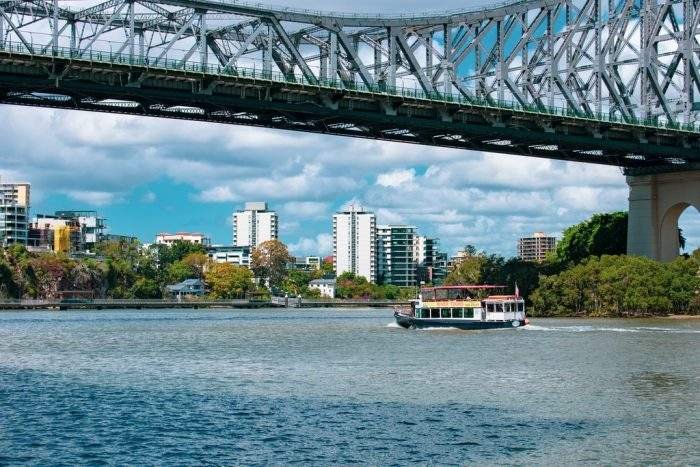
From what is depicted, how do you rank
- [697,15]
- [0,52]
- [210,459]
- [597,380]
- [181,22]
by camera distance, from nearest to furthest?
[210,459]
[597,380]
[0,52]
[181,22]
[697,15]

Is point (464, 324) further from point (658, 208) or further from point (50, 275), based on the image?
point (50, 275)

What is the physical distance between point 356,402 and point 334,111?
41.5 meters

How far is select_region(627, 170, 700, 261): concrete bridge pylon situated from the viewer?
9819 centimetres

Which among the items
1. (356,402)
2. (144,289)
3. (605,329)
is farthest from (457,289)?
(144,289)

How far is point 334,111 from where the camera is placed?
3059 inches

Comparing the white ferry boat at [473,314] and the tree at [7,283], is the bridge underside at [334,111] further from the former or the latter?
the tree at [7,283]

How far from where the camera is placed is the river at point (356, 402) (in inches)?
1176

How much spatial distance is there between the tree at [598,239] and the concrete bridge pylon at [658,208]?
8.51m

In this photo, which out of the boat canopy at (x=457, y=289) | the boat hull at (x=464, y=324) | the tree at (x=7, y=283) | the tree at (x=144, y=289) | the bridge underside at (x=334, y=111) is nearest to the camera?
the bridge underside at (x=334, y=111)

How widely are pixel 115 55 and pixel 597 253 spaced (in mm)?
56977

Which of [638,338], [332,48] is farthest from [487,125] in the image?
[638,338]

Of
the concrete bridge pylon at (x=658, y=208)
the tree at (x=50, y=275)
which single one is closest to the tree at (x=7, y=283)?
the tree at (x=50, y=275)

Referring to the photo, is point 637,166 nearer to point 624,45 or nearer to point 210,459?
point 624,45

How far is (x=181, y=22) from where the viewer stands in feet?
265
